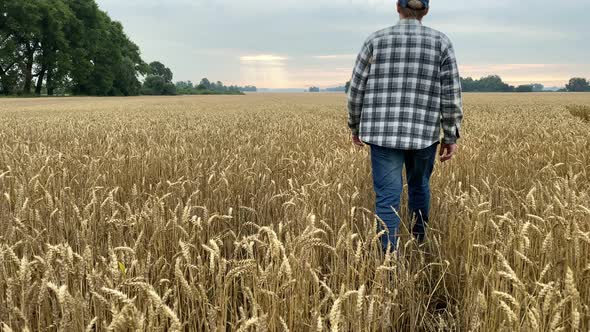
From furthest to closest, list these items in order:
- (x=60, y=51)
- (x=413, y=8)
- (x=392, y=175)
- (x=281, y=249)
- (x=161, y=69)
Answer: (x=161, y=69) → (x=60, y=51) → (x=392, y=175) → (x=413, y=8) → (x=281, y=249)

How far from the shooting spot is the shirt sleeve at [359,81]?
119 inches

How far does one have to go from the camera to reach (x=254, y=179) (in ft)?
14.1

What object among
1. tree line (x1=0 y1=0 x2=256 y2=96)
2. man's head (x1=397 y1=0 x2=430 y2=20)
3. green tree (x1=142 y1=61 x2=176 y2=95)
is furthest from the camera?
green tree (x1=142 y1=61 x2=176 y2=95)

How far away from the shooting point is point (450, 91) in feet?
9.70

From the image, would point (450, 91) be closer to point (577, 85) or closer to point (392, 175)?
point (392, 175)

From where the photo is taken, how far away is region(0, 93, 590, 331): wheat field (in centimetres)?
171

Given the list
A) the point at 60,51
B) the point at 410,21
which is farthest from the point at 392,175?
the point at 60,51

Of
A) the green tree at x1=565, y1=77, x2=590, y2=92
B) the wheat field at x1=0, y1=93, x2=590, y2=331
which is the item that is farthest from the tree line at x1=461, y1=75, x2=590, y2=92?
the wheat field at x1=0, y1=93, x2=590, y2=331

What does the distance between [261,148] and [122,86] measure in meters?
62.5

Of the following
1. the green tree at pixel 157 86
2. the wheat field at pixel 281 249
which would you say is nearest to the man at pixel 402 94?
the wheat field at pixel 281 249

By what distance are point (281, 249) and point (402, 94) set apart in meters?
1.52

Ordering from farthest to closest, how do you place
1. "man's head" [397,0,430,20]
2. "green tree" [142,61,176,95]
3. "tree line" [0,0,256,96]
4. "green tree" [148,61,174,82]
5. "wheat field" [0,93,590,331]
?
1. "green tree" [148,61,174,82]
2. "green tree" [142,61,176,95]
3. "tree line" [0,0,256,96]
4. "man's head" [397,0,430,20]
5. "wheat field" [0,93,590,331]

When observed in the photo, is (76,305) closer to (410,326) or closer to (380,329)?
(380,329)

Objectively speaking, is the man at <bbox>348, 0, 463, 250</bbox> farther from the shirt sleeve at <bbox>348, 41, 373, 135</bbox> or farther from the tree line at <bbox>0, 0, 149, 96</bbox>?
the tree line at <bbox>0, 0, 149, 96</bbox>
